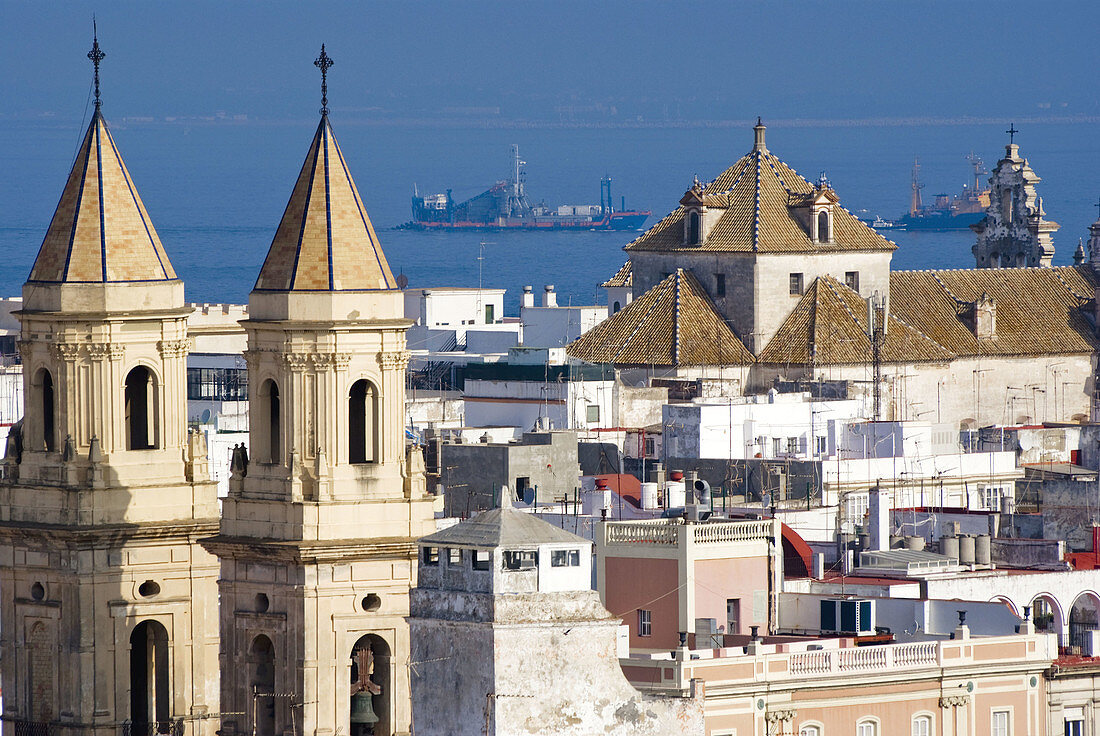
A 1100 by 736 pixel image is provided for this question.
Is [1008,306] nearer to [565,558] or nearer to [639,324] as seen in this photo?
[639,324]

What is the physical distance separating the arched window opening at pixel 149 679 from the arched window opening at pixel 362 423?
11.9ft

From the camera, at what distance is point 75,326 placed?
4631 cm

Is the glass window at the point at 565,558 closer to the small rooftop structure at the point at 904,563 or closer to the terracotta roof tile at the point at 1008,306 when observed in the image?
the small rooftop structure at the point at 904,563

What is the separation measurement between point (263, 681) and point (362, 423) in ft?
10.3

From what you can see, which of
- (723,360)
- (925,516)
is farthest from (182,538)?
(723,360)

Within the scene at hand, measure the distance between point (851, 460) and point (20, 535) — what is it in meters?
31.2

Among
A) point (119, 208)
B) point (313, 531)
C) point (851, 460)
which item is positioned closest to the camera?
point (313, 531)

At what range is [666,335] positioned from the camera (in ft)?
295

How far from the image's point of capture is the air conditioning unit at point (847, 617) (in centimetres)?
4972

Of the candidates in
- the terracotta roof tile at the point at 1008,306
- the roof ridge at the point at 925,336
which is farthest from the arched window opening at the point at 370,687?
the terracotta roof tile at the point at 1008,306

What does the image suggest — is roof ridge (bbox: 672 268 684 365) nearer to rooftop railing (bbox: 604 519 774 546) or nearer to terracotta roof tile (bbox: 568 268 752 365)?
terracotta roof tile (bbox: 568 268 752 365)

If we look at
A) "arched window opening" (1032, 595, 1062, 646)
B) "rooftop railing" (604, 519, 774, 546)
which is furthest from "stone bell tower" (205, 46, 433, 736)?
"arched window opening" (1032, 595, 1062, 646)

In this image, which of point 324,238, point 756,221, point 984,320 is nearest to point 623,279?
point 756,221

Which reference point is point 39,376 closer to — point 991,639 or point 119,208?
point 119,208
